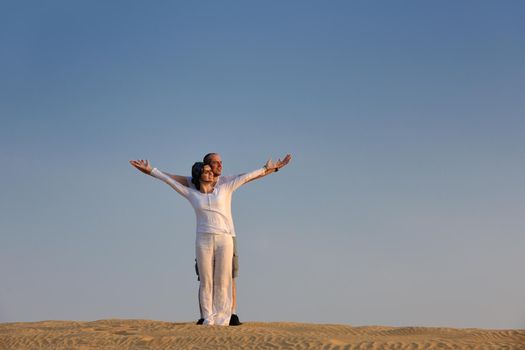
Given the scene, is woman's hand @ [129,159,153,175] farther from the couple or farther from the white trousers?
the white trousers

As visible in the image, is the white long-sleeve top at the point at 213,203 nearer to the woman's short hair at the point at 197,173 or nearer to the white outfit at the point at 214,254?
the white outfit at the point at 214,254

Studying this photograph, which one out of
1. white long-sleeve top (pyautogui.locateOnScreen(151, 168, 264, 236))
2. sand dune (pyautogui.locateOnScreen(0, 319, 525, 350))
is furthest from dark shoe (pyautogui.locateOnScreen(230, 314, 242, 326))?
white long-sleeve top (pyautogui.locateOnScreen(151, 168, 264, 236))

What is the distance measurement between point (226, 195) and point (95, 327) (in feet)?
11.7

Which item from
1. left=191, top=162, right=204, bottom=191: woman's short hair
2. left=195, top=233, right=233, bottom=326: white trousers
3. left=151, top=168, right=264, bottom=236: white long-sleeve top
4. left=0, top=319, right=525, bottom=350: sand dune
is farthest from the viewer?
left=191, top=162, right=204, bottom=191: woman's short hair

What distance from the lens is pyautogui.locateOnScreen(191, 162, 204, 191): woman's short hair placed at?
14352 mm

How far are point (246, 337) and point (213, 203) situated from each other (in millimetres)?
3639

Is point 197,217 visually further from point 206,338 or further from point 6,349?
point 6,349

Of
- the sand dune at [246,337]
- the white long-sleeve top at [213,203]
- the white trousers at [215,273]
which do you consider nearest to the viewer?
the sand dune at [246,337]

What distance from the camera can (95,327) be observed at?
13156 mm

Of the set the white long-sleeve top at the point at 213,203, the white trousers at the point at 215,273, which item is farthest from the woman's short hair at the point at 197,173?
the white trousers at the point at 215,273

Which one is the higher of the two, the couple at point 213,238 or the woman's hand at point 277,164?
the woman's hand at point 277,164

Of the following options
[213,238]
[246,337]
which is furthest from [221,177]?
[246,337]

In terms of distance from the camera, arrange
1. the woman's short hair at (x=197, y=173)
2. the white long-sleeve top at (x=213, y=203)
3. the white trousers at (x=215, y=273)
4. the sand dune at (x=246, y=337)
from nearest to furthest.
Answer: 1. the sand dune at (x=246, y=337)
2. the white trousers at (x=215, y=273)
3. the white long-sleeve top at (x=213, y=203)
4. the woman's short hair at (x=197, y=173)

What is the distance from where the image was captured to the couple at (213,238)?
13992 mm
